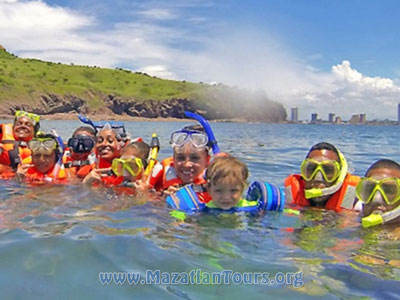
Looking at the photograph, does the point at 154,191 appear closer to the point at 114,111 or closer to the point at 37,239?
the point at 37,239

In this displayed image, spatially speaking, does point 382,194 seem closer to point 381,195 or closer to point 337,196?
point 381,195

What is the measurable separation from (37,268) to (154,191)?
2.90m

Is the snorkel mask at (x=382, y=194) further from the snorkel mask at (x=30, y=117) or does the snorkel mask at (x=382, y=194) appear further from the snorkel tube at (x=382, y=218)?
the snorkel mask at (x=30, y=117)

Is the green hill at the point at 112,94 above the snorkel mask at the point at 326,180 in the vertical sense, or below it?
above

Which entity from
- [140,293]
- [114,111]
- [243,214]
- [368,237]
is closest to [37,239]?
[140,293]

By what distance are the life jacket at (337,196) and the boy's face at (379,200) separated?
2.76 feet

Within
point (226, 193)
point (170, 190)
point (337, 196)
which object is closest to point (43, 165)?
point (170, 190)

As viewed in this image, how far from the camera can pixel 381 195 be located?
3.89 meters

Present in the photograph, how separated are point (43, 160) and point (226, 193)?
3.52m

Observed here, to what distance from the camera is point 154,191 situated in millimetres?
5957

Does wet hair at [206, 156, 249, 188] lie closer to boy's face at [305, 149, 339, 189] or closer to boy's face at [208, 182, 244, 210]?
boy's face at [208, 182, 244, 210]

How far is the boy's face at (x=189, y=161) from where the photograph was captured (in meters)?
5.42

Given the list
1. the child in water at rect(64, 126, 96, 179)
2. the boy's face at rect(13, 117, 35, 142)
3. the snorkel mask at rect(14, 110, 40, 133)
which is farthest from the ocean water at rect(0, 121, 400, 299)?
the snorkel mask at rect(14, 110, 40, 133)

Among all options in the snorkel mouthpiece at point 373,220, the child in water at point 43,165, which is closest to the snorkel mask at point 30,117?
the child in water at point 43,165
